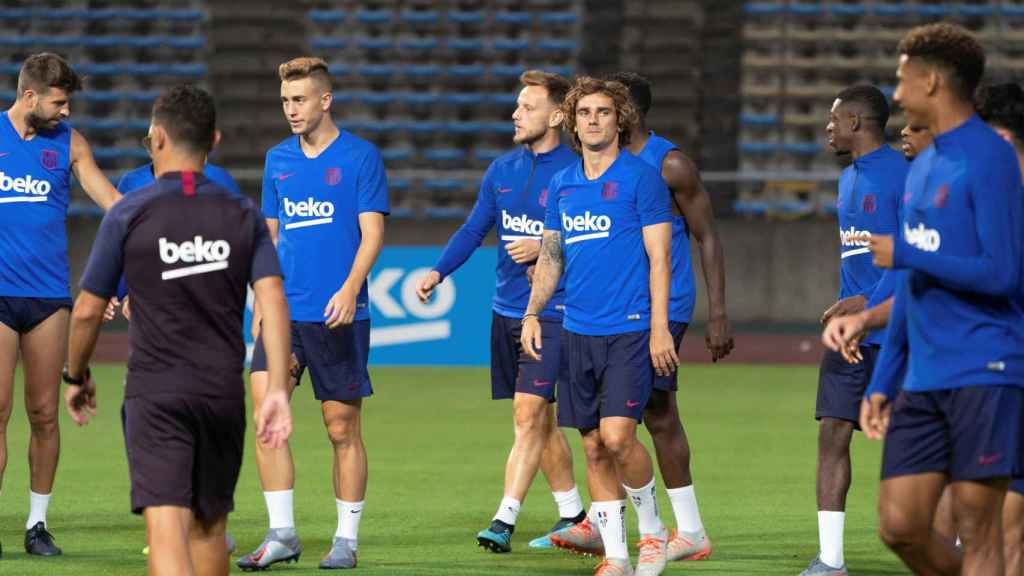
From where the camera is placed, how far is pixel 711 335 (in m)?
7.71

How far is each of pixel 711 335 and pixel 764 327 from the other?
1287 cm

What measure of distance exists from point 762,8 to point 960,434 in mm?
18409

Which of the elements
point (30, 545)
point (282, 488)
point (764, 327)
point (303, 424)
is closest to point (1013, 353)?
point (282, 488)

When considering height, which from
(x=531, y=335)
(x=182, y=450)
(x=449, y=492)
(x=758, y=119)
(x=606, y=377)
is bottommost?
(x=449, y=492)

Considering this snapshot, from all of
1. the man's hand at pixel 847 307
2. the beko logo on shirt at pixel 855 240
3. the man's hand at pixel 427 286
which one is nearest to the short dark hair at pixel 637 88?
the beko logo on shirt at pixel 855 240

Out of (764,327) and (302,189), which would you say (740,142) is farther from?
(302,189)

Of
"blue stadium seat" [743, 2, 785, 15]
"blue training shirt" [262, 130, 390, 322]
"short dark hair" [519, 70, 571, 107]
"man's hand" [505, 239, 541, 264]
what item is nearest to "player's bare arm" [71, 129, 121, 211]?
"blue training shirt" [262, 130, 390, 322]

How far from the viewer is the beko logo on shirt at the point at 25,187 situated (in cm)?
785

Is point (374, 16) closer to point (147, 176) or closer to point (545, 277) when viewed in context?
point (147, 176)

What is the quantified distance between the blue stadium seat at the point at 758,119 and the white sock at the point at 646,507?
15.7 meters

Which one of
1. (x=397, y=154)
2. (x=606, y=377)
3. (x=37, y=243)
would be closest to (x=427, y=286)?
(x=606, y=377)

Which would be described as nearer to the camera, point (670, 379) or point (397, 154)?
point (670, 379)

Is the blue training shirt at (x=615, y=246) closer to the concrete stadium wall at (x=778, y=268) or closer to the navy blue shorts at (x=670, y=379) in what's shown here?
the navy blue shorts at (x=670, y=379)

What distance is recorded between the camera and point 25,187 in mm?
7867
